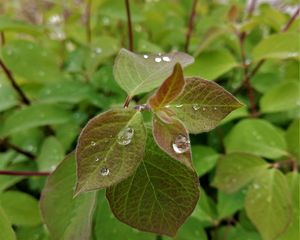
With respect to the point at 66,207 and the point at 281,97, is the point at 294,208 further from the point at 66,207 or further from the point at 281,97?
the point at 66,207

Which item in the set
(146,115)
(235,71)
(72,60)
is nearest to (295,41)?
(235,71)

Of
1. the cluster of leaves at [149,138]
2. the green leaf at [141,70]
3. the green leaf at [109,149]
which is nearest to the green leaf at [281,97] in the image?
the cluster of leaves at [149,138]

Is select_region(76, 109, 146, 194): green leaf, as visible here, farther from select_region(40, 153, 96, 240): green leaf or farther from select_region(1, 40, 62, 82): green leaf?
select_region(1, 40, 62, 82): green leaf

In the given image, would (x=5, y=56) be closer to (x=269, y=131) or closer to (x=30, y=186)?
(x=30, y=186)

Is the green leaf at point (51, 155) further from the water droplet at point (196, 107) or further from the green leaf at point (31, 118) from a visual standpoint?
the water droplet at point (196, 107)

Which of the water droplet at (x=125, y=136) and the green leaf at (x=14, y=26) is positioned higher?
the water droplet at (x=125, y=136)

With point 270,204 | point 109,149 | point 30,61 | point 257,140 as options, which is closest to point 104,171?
point 109,149

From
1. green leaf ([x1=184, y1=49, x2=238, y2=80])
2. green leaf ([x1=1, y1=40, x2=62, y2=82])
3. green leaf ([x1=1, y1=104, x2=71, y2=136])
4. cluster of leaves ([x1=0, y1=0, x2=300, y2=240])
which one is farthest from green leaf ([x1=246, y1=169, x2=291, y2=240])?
green leaf ([x1=1, y1=40, x2=62, y2=82])
